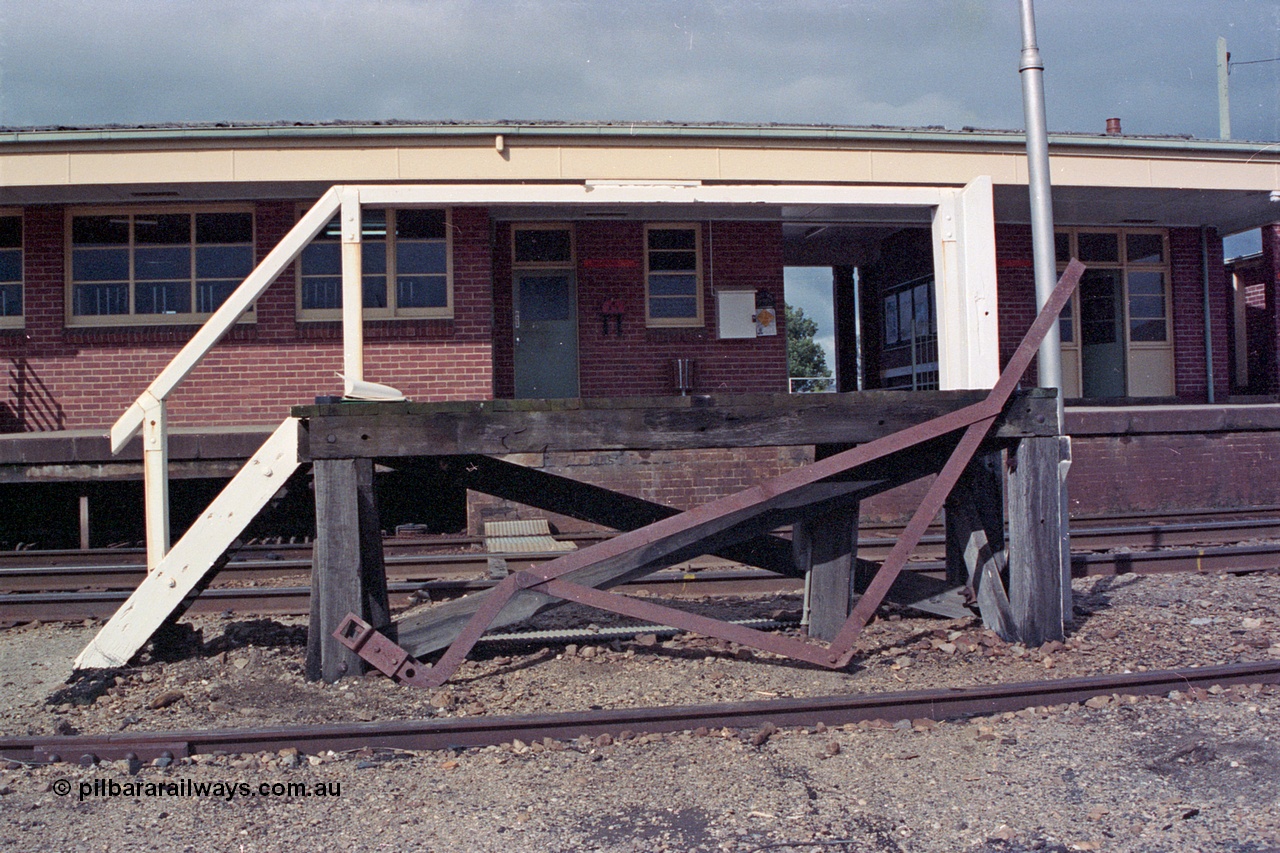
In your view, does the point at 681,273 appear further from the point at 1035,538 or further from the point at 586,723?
the point at 586,723

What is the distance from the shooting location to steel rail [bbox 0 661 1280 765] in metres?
3.90

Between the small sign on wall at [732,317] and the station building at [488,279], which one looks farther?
the small sign on wall at [732,317]

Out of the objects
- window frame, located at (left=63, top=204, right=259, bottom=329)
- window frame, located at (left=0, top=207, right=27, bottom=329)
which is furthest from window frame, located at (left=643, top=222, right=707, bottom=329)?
window frame, located at (left=0, top=207, right=27, bottom=329)

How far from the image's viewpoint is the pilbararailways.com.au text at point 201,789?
3.56 metres

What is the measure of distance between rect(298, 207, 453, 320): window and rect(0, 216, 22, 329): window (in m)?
3.52

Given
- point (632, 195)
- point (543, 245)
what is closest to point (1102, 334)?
point (543, 245)

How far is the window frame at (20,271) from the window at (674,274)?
7655 mm

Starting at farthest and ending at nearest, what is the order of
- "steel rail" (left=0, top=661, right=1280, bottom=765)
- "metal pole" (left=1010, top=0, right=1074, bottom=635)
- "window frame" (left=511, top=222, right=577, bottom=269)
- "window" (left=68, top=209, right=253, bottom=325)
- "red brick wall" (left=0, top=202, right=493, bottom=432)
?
"window frame" (left=511, top=222, right=577, bottom=269), "window" (left=68, top=209, right=253, bottom=325), "red brick wall" (left=0, top=202, right=493, bottom=432), "metal pole" (left=1010, top=0, right=1074, bottom=635), "steel rail" (left=0, top=661, right=1280, bottom=765)

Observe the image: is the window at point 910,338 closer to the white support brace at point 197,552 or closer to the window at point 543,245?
the window at point 543,245

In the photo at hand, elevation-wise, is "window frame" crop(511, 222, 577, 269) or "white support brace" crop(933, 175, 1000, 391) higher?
"window frame" crop(511, 222, 577, 269)

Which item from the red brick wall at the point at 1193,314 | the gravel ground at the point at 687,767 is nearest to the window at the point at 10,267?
the gravel ground at the point at 687,767

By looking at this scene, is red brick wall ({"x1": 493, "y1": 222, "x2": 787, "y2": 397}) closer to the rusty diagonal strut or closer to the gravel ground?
the gravel ground

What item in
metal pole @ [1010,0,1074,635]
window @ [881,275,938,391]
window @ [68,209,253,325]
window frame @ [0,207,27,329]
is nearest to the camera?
metal pole @ [1010,0,1074,635]

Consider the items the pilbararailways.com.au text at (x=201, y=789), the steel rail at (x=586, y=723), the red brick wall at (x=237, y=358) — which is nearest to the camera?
the pilbararailways.com.au text at (x=201, y=789)
